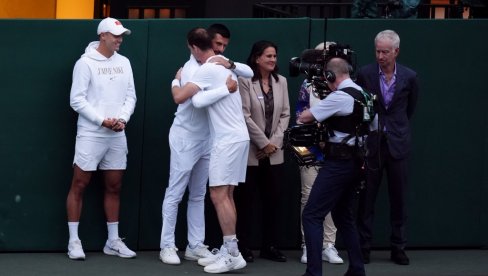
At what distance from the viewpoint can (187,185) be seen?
1139cm

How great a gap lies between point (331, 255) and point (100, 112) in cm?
241

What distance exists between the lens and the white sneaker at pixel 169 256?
1114 cm

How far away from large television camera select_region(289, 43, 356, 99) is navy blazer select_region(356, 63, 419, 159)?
629 millimetres

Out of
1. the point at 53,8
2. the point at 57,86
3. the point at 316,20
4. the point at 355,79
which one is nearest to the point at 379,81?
the point at 355,79

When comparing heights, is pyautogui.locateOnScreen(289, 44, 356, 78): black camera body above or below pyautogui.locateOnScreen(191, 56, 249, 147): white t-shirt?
above

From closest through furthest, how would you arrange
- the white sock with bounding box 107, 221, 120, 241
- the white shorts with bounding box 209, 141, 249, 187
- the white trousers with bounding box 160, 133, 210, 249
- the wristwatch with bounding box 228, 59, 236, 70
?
the white shorts with bounding box 209, 141, 249, 187
the wristwatch with bounding box 228, 59, 236, 70
the white trousers with bounding box 160, 133, 210, 249
the white sock with bounding box 107, 221, 120, 241

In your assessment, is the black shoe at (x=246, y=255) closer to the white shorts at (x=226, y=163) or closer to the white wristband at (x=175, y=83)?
the white shorts at (x=226, y=163)

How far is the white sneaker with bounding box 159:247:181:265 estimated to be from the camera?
11.1m

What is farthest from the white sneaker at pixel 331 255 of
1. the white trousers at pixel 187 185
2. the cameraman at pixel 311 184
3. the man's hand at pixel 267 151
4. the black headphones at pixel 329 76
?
the black headphones at pixel 329 76

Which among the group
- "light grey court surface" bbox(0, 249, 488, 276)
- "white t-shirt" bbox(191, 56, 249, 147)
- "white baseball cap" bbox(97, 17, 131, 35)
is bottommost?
"light grey court surface" bbox(0, 249, 488, 276)

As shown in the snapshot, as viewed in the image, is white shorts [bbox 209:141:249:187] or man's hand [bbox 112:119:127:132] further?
man's hand [bbox 112:119:127:132]

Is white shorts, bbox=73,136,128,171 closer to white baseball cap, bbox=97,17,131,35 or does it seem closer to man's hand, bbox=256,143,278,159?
white baseball cap, bbox=97,17,131,35

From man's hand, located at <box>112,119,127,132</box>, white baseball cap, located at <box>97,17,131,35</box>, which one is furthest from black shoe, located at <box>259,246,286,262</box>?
white baseball cap, located at <box>97,17,131,35</box>

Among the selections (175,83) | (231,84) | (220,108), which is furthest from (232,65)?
(175,83)
